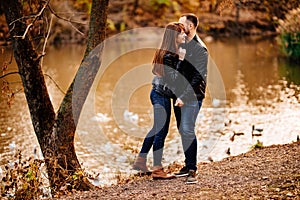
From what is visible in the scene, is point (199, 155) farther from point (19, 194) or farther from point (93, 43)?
point (19, 194)

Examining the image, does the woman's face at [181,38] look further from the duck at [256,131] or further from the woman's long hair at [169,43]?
the duck at [256,131]

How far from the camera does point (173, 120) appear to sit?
10.9 metres

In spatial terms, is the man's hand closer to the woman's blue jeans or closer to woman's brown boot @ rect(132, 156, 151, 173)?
the woman's blue jeans

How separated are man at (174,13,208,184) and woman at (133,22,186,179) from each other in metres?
0.08

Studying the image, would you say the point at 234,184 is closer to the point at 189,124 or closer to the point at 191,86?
the point at 189,124

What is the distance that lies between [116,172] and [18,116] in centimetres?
422

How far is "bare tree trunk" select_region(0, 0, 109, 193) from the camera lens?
265 inches

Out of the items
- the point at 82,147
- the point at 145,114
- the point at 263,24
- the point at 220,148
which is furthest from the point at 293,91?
the point at 263,24

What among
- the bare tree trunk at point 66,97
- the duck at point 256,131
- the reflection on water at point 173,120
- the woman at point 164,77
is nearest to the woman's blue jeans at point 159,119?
the woman at point 164,77

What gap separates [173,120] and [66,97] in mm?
4410

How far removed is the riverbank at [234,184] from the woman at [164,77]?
0.39 meters

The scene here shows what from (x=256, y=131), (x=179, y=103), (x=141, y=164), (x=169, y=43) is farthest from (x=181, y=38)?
(x=256, y=131)

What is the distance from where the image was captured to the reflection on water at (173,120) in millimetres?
8711

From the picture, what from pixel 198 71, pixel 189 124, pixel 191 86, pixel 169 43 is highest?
pixel 169 43
